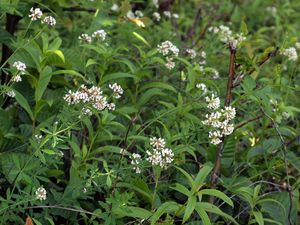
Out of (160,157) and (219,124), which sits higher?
(219,124)

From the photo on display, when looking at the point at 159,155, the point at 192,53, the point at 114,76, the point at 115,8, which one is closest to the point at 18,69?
the point at 114,76

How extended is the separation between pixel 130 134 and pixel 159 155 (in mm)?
487

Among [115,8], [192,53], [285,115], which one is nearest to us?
[285,115]

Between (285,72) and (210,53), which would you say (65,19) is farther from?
(285,72)

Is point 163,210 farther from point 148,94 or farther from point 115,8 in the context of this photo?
point 115,8

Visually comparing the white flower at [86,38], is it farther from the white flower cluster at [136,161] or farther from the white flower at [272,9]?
the white flower at [272,9]

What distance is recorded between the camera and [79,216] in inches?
116

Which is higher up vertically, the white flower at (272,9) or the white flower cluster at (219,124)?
the white flower at (272,9)

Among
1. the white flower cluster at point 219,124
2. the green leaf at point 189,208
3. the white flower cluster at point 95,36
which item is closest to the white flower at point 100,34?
the white flower cluster at point 95,36

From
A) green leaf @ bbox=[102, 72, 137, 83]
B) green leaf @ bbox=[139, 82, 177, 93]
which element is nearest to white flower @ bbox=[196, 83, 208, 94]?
green leaf @ bbox=[139, 82, 177, 93]

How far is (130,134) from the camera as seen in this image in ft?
9.91

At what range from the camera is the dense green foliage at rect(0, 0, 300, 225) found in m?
2.61

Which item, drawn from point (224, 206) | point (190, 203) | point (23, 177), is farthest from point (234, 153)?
point (23, 177)

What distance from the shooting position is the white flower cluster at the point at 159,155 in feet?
8.34
